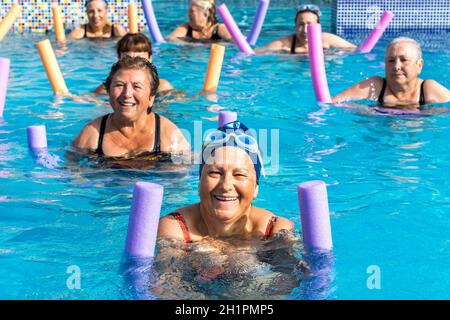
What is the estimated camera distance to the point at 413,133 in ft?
26.5

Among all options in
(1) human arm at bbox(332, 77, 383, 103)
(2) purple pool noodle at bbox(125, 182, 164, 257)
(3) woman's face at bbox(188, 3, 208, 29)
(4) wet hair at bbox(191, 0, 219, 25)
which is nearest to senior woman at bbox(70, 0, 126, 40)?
(3) woman's face at bbox(188, 3, 208, 29)

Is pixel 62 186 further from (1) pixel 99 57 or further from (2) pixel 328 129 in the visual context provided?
(1) pixel 99 57

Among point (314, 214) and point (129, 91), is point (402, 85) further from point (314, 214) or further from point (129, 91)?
point (314, 214)

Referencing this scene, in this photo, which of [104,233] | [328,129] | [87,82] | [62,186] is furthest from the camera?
[87,82]

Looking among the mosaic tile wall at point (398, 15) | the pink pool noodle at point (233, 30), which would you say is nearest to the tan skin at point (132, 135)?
the pink pool noodle at point (233, 30)

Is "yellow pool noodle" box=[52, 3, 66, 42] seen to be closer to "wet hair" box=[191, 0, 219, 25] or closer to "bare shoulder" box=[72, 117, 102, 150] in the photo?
"wet hair" box=[191, 0, 219, 25]

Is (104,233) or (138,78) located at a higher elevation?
(138,78)

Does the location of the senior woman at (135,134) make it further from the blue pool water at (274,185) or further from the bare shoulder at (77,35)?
the bare shoulder at (77,35)

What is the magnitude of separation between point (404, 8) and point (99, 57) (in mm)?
5879

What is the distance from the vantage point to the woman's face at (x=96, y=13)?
1338cm

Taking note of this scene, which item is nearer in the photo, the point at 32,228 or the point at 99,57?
the point at 32,228

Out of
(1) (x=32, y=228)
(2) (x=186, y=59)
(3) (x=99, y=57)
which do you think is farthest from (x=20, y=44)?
(1) (x=32, y=228)

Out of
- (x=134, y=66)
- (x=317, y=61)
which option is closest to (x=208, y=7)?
(x=317, y=61)

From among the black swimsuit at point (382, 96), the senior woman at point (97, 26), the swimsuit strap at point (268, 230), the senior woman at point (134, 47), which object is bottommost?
the swimsuit strap at point (268, 230)
